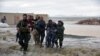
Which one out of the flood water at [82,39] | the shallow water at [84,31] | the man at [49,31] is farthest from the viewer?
the shallow water at [84,31]

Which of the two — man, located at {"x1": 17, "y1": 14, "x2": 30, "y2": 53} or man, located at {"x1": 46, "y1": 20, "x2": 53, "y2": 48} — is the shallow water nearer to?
man, located at {"x1": 46, "y1": 20, "x2": 53, "y2": 48}

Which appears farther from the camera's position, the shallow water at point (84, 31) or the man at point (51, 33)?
the shallow water at point (84, 31)

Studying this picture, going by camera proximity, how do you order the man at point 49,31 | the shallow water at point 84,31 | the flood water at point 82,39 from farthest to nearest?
the shallow water at point 84,31
the flood water at point 82,39
the man at point 49,31

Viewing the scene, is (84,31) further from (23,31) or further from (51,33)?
(23,31)

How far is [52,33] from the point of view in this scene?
43.8ft

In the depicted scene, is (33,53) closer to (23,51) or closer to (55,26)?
(23,51)

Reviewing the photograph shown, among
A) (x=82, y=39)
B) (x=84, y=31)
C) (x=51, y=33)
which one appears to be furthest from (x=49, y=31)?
(x=84, y=31)

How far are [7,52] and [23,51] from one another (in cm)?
62

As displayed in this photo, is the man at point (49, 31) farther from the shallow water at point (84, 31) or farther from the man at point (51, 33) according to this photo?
the shallow water at point (84, 31)

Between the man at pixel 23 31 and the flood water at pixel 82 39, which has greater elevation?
the man at pixel 23 31

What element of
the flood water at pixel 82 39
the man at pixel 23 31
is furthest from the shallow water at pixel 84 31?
the man at pixel 23 31

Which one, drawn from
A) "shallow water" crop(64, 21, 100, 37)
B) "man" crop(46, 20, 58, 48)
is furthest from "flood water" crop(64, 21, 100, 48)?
"man" crop(46, 20, 58, 48)

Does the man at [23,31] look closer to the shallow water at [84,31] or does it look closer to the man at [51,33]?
the man at [51,33]

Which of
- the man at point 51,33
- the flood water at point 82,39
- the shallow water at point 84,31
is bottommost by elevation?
the shallow water at point 84,31
